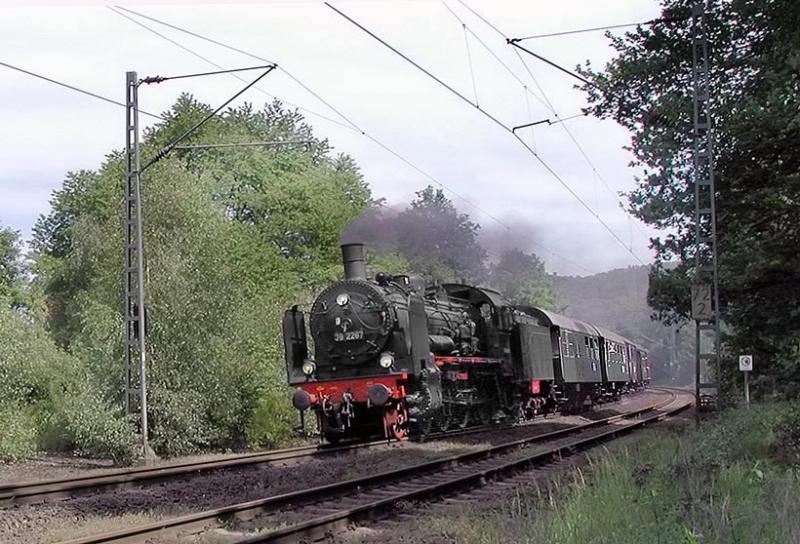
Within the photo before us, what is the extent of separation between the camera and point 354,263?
19.6m

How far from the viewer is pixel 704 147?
23.3 m

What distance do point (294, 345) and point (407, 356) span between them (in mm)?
2726

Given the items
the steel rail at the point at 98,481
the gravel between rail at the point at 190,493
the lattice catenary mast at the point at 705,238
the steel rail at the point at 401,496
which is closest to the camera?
the steel rail at the point at 401,496

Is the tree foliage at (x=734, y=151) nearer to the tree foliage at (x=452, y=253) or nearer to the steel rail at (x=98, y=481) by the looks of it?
the steel rail at (x=98, y=481)

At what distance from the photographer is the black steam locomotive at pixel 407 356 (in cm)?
1798

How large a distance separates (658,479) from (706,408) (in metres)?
13.2

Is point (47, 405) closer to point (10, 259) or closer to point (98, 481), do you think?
point (98, 481)

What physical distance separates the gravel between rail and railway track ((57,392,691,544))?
803 millimetres

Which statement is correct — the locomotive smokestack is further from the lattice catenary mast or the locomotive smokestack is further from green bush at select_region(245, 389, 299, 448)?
the lattice catenary mast

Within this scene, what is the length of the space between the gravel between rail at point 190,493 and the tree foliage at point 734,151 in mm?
8653

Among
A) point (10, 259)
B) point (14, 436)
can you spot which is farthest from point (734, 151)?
point (10, 259)

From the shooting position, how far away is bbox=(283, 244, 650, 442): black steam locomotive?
17984mm

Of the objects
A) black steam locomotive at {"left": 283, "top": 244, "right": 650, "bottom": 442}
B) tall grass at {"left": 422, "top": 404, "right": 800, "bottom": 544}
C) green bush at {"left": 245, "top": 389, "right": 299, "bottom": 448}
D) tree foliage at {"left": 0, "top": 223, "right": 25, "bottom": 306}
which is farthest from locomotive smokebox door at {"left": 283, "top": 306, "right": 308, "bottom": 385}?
tree foliage at {"left": 0, "top": 223, "right": 25, "bottom": 306}

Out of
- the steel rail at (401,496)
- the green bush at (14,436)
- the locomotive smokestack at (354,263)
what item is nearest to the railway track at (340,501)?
the steel rail at (401,496)
